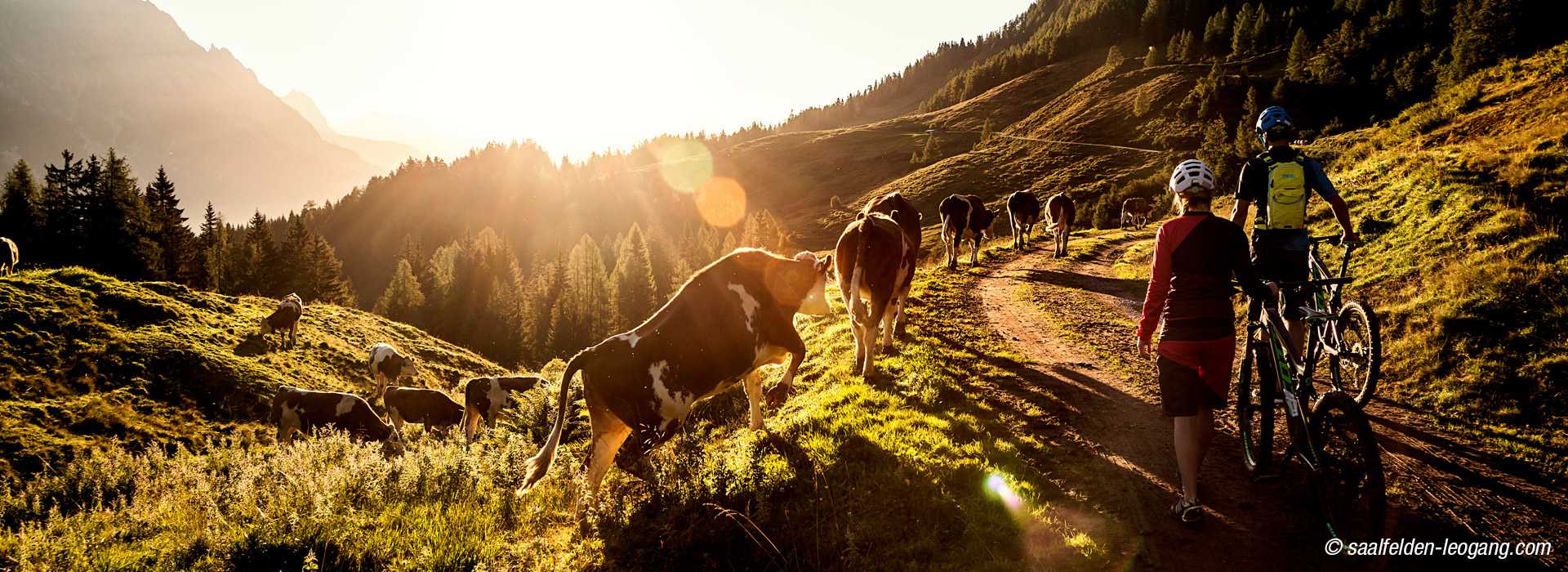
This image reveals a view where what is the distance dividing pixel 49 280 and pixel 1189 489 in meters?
34.7

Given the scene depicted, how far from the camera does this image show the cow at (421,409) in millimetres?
18609

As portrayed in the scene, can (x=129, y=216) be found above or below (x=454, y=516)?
above

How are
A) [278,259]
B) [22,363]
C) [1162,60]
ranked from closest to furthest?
1. [22,363]
2. [278,259]
3. [1162,60]

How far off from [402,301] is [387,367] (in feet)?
200

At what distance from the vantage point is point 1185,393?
14.8 ft

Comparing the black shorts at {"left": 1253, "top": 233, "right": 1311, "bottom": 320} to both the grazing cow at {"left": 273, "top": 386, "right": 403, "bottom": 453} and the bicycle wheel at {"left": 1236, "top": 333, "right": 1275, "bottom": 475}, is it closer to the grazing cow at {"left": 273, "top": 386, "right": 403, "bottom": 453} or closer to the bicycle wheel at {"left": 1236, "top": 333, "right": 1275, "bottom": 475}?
the bicycle wheel at {"left": 1236, "top": 333, "right": 1275, "bottom": 475}

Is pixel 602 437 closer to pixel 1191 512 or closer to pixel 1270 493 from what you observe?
pixel 1191 512

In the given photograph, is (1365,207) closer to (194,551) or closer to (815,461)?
(815,461)

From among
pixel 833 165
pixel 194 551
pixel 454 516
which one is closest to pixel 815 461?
pixel 454 516

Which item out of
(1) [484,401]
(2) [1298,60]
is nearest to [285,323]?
(1) [484,401]

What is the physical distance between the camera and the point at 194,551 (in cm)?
495

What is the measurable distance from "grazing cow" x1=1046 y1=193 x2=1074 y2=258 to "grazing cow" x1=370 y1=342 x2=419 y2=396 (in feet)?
91.4

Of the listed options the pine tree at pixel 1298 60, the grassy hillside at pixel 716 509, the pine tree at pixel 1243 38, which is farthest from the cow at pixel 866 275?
the pine tree at pixel 1243 38

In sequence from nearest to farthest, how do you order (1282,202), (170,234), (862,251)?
(1282,202) → (862,251) → (170,234)
